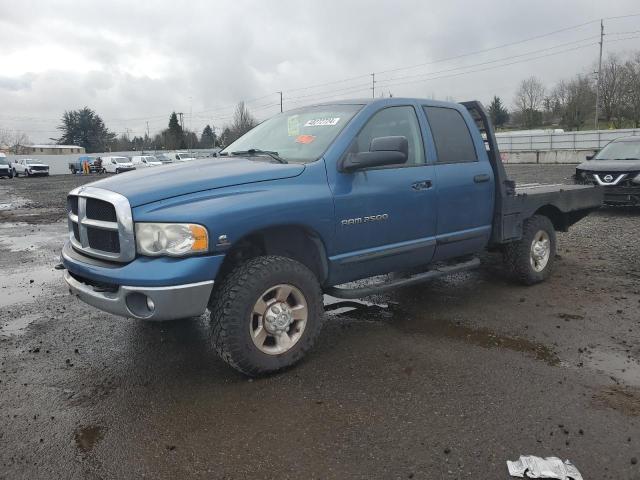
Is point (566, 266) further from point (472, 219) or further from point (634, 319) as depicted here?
point (472, 219)

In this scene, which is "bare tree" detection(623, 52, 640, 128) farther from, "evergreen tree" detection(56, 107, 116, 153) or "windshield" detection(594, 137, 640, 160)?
"evergreen tree" detection(56, 107, 116, 153)

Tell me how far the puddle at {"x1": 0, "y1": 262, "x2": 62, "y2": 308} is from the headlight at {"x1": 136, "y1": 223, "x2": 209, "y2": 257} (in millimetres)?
3243

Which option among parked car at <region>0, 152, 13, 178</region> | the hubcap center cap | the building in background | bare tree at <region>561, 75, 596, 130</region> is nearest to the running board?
the hubcap center cap

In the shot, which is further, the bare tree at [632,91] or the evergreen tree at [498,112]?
the evergreen tree at [498,112]

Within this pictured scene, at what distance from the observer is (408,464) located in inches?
104

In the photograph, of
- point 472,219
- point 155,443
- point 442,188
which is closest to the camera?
point 155,443

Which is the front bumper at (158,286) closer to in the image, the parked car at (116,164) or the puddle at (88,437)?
the puddle at (88,437)

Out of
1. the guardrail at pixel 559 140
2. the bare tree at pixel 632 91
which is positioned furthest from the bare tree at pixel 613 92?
the guardrail at pixel 559 140

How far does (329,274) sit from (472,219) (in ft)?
5.62

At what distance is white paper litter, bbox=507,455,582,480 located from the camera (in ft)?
8.31

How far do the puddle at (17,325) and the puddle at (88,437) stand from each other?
2.10 meters

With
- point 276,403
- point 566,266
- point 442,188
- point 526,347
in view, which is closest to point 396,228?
point 442,188

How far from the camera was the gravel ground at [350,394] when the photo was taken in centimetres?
272

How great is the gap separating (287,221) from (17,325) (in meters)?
3.00
